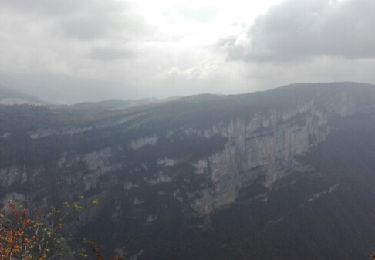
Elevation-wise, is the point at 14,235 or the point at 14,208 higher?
the point at 14,208

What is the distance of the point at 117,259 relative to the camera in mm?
28266

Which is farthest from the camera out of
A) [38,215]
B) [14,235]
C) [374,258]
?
[38,215]

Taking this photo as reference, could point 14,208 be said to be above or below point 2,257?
above

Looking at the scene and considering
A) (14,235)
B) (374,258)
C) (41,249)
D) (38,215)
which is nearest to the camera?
(374,258)

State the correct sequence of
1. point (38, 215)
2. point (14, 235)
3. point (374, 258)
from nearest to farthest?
point (374, 258)
point (14, 235)
point (38, 215)

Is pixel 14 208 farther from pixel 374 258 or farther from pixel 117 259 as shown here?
pixel 374 258

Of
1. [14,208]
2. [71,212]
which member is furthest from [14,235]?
[71,212]

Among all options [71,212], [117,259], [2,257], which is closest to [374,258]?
[117,259]

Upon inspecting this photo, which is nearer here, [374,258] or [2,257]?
[374,258]

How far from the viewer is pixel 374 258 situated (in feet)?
89.7

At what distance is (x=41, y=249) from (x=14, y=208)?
7927mm

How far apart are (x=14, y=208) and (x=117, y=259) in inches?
260

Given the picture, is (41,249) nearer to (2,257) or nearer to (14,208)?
(2,257)

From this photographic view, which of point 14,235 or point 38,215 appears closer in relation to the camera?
point 14,235
